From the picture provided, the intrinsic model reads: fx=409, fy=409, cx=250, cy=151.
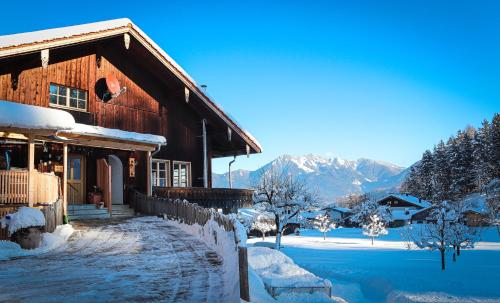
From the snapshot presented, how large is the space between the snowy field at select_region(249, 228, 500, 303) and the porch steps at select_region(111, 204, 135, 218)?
13.2 meters

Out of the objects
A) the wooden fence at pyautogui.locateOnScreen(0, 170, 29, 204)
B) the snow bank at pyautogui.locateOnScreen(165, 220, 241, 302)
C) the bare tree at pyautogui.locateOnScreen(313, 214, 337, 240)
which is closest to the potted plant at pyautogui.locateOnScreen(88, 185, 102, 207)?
the snow bank at pyautogui.locateOnScreen(165, 220, 241, 302)

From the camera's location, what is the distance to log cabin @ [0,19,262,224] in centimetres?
1330

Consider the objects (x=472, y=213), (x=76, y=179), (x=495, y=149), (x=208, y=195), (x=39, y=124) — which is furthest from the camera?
(x=472, y=213)

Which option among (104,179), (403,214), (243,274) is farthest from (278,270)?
(403,214)

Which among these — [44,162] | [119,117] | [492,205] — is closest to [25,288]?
[44,162]

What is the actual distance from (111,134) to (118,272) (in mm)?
10182

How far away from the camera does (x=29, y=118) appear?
37.2ft

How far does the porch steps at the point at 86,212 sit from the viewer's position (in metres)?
16.6

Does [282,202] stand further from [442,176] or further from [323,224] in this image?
[442,176]

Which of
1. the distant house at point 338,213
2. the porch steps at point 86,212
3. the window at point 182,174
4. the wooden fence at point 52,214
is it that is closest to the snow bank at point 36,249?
the wooden fence at point 52,214

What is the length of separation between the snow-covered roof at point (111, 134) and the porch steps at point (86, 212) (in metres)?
3.22

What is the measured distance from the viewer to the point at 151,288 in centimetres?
656

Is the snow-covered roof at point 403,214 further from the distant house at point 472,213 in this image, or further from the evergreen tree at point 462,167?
the evergreen tree at point 462,167

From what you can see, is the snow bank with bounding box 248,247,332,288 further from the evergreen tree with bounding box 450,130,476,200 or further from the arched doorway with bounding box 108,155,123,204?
the evergreen tree with bounding box 450,130,476,200
